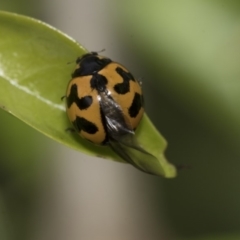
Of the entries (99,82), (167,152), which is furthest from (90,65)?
(167,152)

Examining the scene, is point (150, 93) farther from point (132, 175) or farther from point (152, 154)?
point (152, 154)

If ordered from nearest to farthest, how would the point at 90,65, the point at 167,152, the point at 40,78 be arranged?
the point at 40,78 → the point at 90,65 → the point at 167,152

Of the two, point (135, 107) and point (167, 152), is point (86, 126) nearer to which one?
point (135, 107)

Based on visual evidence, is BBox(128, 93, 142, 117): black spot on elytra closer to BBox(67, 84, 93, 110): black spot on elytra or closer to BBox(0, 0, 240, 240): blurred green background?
BBox(67, 84, 93, 110): black spot on elytra

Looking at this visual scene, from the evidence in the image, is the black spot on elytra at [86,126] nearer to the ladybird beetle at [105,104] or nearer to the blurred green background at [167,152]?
the ladybird beetle at [105,104]

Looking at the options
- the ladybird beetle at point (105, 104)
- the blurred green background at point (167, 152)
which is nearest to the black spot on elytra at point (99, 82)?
the ladybird beetle at point (105, 104)

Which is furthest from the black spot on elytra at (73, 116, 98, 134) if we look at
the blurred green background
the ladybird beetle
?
the blurred green background
